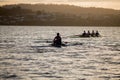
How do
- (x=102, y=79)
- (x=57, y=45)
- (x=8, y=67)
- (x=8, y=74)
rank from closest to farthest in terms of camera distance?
(x=102, y=79) < (x=8, y=74) < (x=8, y=67) < (x=57, y=45)

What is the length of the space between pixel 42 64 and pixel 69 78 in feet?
31.6

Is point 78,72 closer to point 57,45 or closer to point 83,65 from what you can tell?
point 83,65

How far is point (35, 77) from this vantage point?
1236 inches

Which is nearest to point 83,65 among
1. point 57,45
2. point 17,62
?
point 17,62

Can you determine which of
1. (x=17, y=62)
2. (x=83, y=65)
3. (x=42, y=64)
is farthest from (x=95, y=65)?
(x=17, y=62)

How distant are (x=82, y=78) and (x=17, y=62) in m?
12.4

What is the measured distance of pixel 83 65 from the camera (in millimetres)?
39656

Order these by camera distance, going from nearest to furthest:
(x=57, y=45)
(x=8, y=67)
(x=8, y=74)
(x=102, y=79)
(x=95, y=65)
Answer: (x=102, y=79) < (x=8, y=74) < (x=8, y=67) < (x=95, y=65) < (x=57, y=45)

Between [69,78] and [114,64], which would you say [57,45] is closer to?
[114,64]

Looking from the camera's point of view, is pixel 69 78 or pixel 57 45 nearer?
pixel 69 78

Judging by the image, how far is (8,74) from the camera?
33.1m

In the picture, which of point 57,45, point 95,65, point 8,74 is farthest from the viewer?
point 57,45

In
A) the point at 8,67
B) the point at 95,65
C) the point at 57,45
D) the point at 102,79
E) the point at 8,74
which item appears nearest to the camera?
the point at 102,79

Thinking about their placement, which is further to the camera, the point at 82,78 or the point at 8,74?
the point at 8,74
